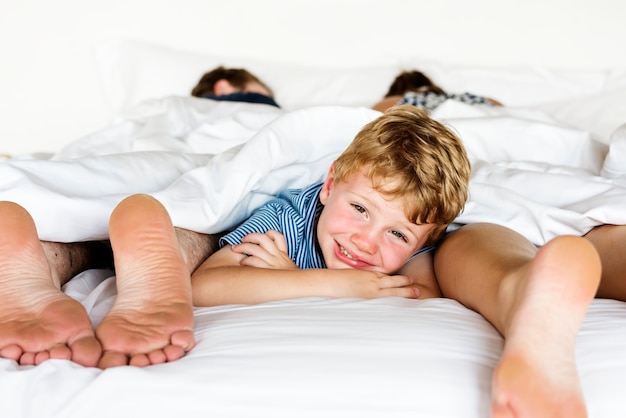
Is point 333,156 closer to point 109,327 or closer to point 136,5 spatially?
point 109,327

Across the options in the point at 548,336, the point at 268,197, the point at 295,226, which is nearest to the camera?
the point at 548,336

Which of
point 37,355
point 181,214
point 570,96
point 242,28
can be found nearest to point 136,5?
point 242,28

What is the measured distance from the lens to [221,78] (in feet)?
7.73

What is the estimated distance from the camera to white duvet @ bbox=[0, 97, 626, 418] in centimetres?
66

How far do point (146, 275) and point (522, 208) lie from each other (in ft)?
2.08

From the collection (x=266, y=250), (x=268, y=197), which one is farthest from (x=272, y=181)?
(x=266, y=250)

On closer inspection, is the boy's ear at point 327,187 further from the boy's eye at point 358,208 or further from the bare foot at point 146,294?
the bare foot at point 146,294

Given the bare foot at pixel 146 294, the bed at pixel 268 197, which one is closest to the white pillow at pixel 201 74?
the bed at pixel 268 197

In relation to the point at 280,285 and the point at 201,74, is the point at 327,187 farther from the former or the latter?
the point at 201,74

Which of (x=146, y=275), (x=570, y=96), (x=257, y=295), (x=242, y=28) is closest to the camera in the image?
(x=146, y=275)

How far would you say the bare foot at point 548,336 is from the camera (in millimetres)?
628

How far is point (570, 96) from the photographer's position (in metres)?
2.36

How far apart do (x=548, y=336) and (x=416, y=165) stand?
465 mm

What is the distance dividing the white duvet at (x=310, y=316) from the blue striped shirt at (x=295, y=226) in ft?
0.15
